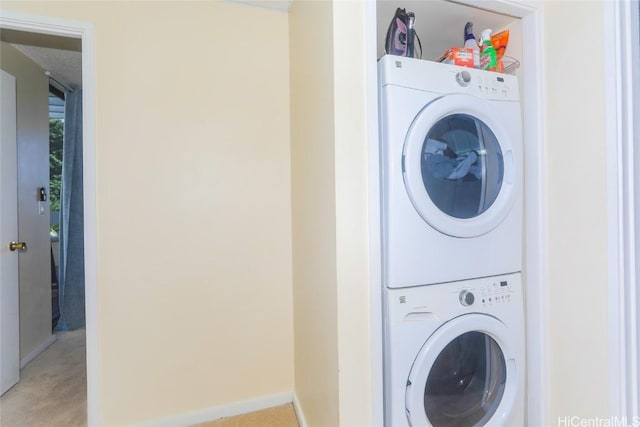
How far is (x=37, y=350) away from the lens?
2.33 meters

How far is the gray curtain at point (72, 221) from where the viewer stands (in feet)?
9.30

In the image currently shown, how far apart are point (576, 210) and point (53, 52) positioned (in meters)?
3.51

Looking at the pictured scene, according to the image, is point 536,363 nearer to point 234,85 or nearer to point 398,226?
point 398,226

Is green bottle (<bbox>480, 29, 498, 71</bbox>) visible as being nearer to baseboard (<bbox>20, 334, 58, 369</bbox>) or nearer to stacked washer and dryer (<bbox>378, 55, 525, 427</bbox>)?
stacked washer and dryer (<bbox>378, 55, 525, 427</bbox>)

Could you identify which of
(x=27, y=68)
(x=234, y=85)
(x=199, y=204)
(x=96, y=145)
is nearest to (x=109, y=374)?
(x=199, y=204)

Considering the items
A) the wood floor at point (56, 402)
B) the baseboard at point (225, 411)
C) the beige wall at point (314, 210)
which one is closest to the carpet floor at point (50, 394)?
the wood floor at point (56, 402)

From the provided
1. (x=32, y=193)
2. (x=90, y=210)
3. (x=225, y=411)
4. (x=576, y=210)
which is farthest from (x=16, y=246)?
(x=576, y=210)

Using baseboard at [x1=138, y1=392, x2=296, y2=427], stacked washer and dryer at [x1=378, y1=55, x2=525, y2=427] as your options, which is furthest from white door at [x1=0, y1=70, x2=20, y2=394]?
stacked washer and dryer at [x1=378, y1=55, x2=525, y2=427]

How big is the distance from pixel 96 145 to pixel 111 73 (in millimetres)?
392

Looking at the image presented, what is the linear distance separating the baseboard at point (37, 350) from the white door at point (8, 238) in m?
0.24

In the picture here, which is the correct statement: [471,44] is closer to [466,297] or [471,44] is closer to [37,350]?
[466,297]

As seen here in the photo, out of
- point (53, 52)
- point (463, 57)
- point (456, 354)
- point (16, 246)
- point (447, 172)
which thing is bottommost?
point (456, 354)

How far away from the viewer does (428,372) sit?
1.09 meters

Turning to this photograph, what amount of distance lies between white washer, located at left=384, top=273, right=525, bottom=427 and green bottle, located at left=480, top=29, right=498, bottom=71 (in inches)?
38.6
